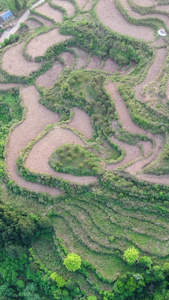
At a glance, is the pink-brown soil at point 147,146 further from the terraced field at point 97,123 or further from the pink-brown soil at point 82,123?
the pink-brown soil at point 82,123

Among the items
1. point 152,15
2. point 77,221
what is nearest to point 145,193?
point 77,221

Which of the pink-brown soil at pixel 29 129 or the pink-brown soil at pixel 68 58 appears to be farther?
the pink-brown soil at pixel 68 58

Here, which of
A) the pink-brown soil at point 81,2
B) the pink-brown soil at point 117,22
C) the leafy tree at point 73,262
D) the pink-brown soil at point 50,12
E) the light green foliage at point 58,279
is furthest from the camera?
the pink-brown soil at point 81,2

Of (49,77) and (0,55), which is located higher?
(0,55)

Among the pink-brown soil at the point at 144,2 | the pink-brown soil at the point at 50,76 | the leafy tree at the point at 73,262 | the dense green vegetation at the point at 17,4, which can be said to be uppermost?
the dense green vegetation at the point at 17,4

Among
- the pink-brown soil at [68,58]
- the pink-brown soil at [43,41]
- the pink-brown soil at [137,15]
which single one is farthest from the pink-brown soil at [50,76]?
the pink-brown soil at [137,15]

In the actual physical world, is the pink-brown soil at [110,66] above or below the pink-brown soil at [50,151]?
above

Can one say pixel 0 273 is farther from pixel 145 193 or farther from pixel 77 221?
pixel 145 193
